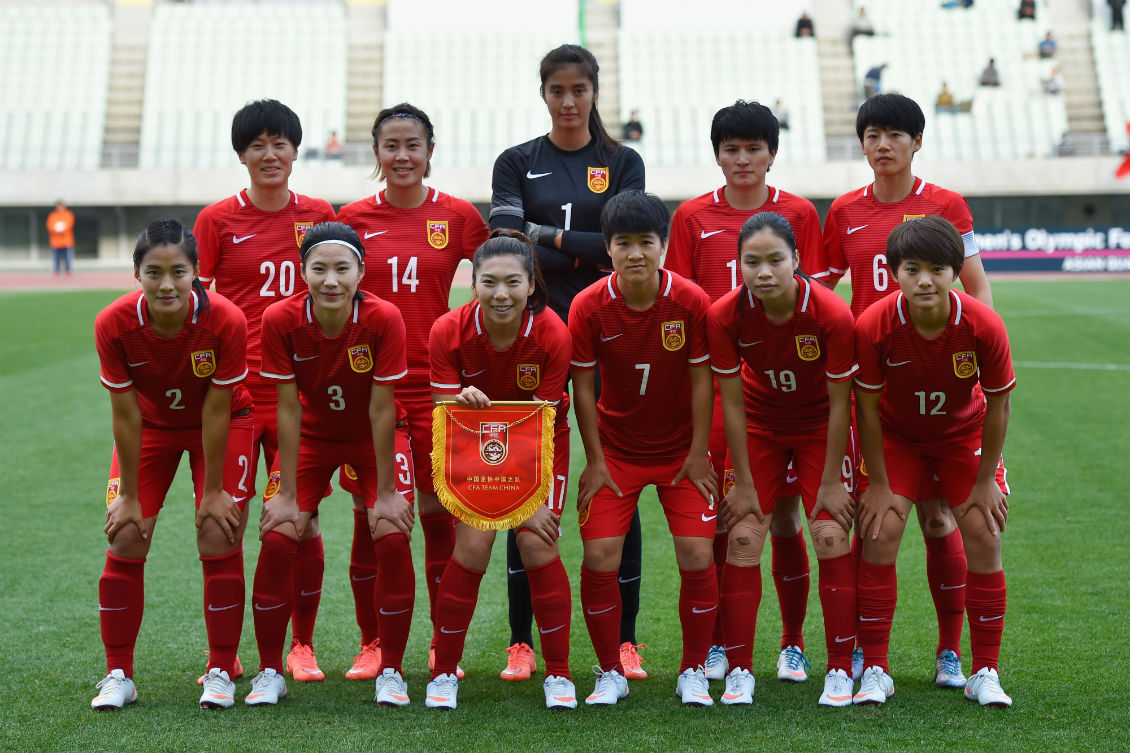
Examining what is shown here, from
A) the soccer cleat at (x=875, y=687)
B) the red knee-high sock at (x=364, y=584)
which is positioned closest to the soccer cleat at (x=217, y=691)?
the red knee-high sock at (x=364, y=584)

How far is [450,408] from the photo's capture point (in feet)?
12.9

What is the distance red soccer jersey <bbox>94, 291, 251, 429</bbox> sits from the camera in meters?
3.95

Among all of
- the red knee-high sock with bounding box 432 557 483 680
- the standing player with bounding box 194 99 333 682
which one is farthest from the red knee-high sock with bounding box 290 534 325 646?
the red knee-high sock with bounding box 432 557 483 680

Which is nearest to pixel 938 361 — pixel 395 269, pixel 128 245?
pixel 395 269

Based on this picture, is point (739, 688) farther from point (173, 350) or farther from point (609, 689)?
point (173, 350)

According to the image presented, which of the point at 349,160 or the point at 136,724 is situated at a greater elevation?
the point at 349,160

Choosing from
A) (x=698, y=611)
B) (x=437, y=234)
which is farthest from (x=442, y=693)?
(x=437, y=234)

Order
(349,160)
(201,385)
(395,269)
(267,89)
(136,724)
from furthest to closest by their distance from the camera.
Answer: (267,89) < (349,160) < (395,269) < (201,385) < (136,724)

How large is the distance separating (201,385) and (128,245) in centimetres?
3026

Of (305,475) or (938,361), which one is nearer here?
(938,361)

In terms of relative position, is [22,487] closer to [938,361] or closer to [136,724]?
[136,724]

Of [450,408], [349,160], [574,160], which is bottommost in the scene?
[450,408]

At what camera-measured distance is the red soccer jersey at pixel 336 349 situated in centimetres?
401

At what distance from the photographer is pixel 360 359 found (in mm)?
4035
